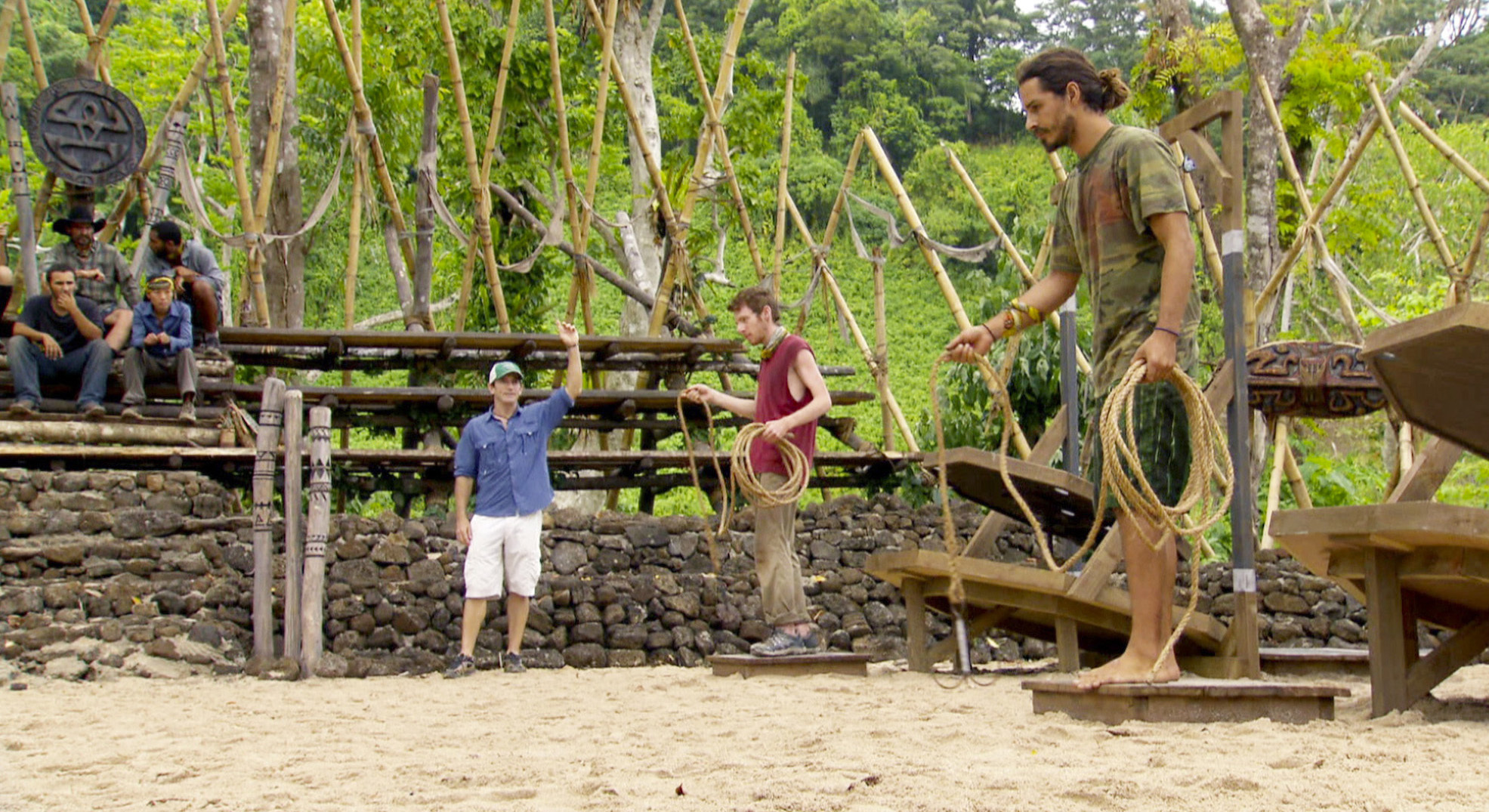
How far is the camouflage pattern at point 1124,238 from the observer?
3.87 metres

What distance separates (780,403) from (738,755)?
2662 mm

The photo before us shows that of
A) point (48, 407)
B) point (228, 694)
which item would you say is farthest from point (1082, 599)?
point (48, 407)

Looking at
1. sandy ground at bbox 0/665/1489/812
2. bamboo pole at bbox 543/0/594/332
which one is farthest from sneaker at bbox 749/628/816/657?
bamboo pole at bbox 543/0/594/332

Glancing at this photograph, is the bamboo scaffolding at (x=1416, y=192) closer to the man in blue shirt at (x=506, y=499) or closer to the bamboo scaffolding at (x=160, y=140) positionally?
the man in blue shirt at (x=506, y=499)

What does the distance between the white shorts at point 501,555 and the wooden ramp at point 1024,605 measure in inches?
70.0

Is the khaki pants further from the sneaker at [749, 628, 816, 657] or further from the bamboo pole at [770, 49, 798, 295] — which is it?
the bamboo pole at [770, 49, 798, 295]

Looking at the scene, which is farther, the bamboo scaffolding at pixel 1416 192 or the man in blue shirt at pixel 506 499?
the bamboo scaffolding at pixel 1416 192

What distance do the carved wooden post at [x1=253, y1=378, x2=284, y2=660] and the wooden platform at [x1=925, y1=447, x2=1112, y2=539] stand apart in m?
3.01

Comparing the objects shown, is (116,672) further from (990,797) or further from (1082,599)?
(990,797)

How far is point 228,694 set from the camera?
5.75 metres

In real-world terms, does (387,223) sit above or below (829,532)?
above

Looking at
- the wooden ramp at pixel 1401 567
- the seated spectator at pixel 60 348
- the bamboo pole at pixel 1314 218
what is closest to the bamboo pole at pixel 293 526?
the seated spectator at pixel 60 348

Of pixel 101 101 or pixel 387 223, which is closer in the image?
pixel 101 101

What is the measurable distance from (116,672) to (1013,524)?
4.90 meters
